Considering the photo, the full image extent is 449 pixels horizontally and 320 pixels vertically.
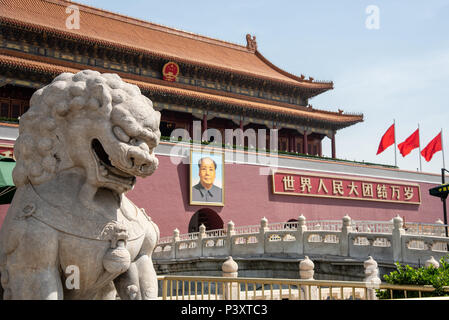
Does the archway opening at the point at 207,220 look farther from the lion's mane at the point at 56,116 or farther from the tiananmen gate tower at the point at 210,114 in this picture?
the lion's mane at the point at 56,116

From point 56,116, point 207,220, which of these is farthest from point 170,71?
point 56,116

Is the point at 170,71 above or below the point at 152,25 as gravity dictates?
below

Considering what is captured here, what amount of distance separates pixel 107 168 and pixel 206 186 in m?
15.6

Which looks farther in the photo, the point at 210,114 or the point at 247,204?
the point at 210,114

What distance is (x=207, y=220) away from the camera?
19719mm

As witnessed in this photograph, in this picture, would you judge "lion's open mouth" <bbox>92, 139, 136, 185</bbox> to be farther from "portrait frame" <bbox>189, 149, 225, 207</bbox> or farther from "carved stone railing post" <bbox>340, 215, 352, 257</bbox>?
"portrait frame" <bbox>189, 149, 225, 207</bbox>

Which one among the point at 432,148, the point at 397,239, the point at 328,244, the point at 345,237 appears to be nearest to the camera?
the point at 397,239

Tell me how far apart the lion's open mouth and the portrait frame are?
15136 millimetres

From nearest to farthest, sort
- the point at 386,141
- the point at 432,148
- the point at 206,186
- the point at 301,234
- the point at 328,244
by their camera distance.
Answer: the point at 328,244, the point at 301,234, the point at 206,186, the point at 386,141, the point at 432,148

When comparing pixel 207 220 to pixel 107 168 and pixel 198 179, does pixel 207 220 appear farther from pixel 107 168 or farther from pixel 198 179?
pixel 107 168

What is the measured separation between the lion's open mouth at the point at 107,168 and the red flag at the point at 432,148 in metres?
22.5

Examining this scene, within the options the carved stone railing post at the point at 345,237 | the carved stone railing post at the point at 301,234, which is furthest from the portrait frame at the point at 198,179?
the carved stone railing post at the point at 345,237

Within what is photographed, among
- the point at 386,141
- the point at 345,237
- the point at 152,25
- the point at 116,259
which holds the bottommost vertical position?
the point at 116,259

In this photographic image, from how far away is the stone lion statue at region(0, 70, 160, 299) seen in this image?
2.77m
